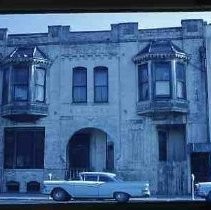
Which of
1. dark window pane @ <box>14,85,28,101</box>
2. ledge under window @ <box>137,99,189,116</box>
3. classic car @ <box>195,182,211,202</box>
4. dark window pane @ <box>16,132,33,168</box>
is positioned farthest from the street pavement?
dark window pane @ <box>14,85,28,101</box>

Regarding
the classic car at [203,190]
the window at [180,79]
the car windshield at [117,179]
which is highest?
the window at [180,79]

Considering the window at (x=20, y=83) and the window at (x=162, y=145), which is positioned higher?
the window at (x=20, y=83)

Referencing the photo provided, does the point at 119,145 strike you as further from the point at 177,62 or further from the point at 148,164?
the point at 177,62

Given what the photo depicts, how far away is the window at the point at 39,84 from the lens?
675 cm

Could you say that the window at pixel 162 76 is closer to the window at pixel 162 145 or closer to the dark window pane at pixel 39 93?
the window at pixel 162 145

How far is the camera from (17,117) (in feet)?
21.8

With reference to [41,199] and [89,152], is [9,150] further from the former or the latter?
[89,152]

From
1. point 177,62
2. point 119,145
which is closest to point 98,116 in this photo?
point 119,145

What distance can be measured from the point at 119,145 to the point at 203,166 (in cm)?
112

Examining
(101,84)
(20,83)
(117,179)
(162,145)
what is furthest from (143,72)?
(20,83)

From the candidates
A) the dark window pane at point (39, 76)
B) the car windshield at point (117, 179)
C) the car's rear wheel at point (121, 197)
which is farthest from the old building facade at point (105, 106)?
the car's rear wheel at point (121, 197)

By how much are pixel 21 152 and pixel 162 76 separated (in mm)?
2274

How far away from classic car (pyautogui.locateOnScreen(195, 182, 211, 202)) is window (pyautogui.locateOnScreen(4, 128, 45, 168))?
2.01 metres

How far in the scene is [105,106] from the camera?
6758 millimetres
